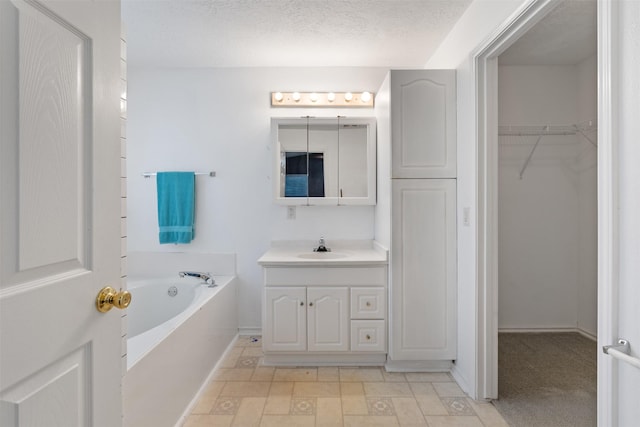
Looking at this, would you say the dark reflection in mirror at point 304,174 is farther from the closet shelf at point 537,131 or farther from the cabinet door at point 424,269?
the closet shelf at point 537,131

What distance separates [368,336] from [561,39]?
271cm

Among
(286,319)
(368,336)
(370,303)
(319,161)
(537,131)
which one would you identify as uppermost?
(537,131)

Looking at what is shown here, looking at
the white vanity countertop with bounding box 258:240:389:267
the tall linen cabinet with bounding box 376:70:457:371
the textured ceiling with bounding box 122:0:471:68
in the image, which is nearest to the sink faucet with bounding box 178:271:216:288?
the white vanity countertop with bounding box 258:240:389:267

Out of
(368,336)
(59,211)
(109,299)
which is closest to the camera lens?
(59,211)

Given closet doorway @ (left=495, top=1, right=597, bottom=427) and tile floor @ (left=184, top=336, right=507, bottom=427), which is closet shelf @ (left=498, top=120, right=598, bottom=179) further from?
tile floor @ (left=184, top=336, right=507, bottom=427)

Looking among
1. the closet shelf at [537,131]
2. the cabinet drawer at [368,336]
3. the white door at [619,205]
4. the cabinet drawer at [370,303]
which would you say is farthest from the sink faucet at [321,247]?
the white door at [619,205]

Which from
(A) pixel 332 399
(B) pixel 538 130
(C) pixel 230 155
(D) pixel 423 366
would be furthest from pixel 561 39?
(A) pixel 332 399

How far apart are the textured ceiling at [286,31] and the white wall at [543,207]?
1082 millimetres

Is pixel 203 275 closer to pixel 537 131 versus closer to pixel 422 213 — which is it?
pixel 422 213

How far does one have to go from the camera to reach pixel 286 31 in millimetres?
2459

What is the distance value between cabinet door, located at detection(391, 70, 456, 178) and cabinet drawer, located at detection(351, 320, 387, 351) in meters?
1.08

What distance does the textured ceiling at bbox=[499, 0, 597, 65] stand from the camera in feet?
7.49

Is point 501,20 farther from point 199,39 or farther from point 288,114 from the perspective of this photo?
point 199,39

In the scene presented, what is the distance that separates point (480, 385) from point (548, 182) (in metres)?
2.05
